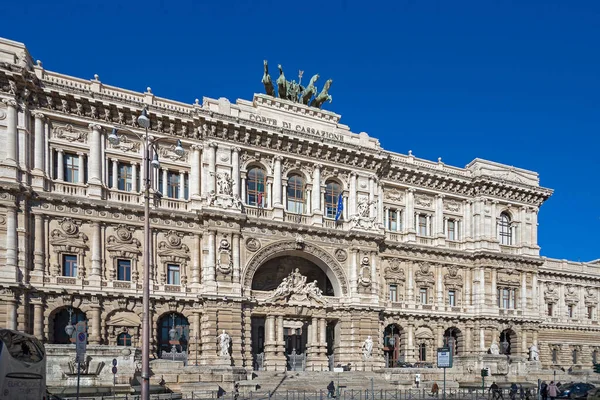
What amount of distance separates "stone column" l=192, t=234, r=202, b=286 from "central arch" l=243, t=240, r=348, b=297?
10.9 feet

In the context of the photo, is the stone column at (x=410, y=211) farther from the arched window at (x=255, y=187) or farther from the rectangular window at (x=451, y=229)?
the arched window at (x=255, y=187)

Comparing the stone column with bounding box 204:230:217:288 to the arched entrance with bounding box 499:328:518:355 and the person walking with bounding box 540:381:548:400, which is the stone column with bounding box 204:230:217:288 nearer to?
the person walking with bounding box 540:381:548:400

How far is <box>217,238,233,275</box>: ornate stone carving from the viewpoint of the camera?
3694cm

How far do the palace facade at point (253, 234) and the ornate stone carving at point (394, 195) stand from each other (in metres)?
0.15

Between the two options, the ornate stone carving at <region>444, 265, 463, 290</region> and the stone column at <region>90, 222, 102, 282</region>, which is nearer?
the stone column at <region>90, 222, 102, 282</region>

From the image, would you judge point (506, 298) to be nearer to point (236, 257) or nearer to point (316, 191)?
point (316, 191)

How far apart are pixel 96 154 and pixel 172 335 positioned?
13.1m

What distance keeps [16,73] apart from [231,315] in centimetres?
2032

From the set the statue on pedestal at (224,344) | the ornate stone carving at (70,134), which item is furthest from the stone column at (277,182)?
the ornate stone carving at (70,134)

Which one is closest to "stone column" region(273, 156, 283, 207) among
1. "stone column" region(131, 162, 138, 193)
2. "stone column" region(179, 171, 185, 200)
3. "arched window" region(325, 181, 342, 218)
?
"arched window" region(325, 181, 342, 218)

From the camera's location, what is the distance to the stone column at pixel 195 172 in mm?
38500

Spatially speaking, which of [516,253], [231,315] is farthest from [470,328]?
[231,315]

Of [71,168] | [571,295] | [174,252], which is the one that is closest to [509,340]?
[571,295]

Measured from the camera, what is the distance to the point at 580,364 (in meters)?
56.9
